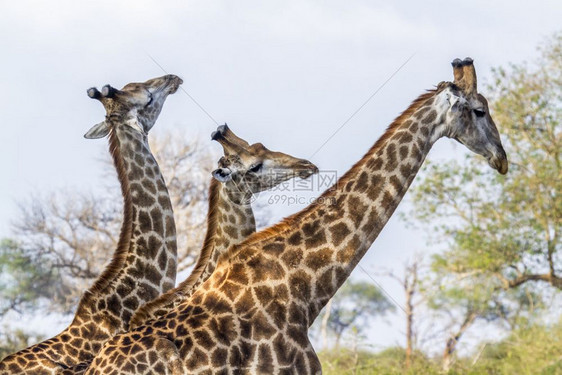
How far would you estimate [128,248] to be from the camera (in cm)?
895

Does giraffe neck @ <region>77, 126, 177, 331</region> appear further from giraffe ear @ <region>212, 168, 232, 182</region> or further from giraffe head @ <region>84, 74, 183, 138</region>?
giraffe ear @ <region>212, 168, 232, 182</region>

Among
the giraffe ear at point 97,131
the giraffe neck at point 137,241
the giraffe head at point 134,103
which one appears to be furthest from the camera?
the giraffe ear at point 97,131

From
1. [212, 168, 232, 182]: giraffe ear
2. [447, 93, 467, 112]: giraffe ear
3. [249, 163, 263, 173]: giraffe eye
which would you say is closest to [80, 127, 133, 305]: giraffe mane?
[212, 168, 232, 182]: giraffe ear

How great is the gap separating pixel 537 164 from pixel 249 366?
15.4 meters

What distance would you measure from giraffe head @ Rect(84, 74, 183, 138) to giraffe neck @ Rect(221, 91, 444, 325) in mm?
3420

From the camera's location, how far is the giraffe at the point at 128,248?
26.8 feet

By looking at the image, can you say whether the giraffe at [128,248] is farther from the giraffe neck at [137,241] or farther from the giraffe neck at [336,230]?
the giraffe neck at [336,230]

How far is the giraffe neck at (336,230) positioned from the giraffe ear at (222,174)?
1.35 meters

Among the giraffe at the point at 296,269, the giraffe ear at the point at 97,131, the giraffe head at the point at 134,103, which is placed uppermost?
the giraffe head at the point at 134,103

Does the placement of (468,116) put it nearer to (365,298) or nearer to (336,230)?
(336,230)

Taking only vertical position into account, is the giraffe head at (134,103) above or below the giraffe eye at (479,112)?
above

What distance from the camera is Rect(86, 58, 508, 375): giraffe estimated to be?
625 cm

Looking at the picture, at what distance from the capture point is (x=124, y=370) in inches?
239

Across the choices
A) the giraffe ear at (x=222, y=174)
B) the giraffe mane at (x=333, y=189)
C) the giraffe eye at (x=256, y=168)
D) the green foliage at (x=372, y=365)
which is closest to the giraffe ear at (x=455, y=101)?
the giraffe mane at (x=333, y=189)
